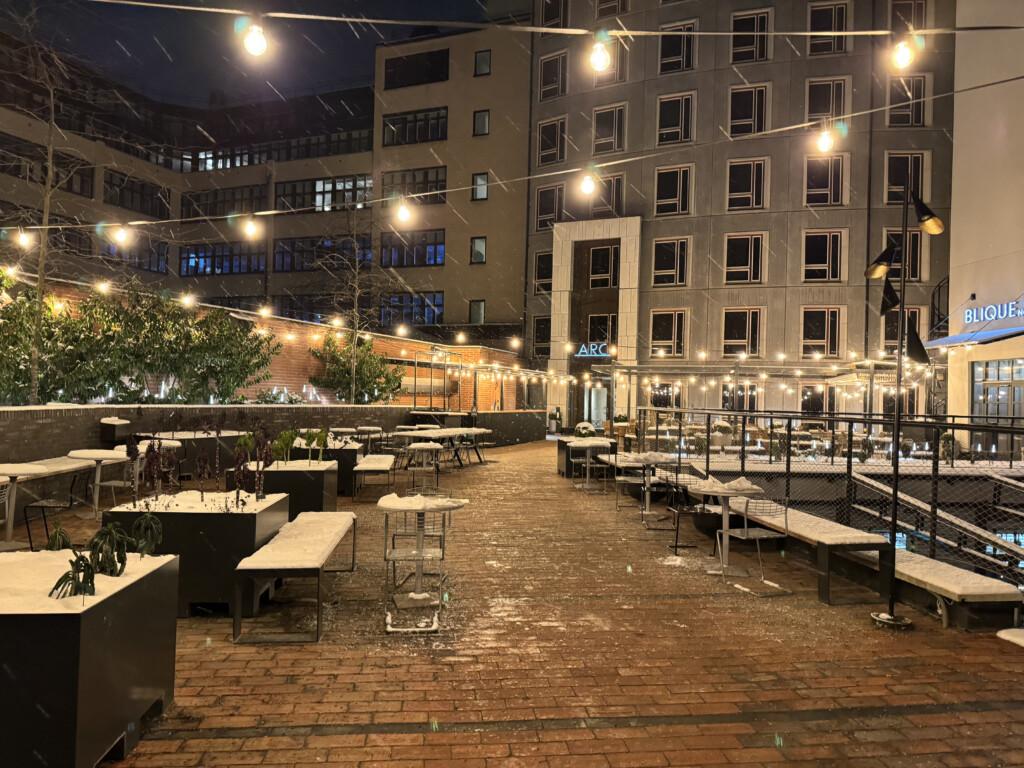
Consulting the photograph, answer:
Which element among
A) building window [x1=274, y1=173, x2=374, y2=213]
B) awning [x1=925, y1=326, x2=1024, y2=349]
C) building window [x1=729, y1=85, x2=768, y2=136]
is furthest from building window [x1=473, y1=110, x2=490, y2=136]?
awning [x1=925, y1=326, x2=1024, y2=349]

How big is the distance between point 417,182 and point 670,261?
13.0 m

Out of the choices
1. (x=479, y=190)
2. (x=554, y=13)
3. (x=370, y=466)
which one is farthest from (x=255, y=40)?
(x=554, y=13)

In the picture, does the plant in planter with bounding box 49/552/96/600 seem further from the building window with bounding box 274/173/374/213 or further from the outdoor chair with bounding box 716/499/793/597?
the building window with bounding box 274/173/374/213

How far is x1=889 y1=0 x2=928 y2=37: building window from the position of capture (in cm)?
2455

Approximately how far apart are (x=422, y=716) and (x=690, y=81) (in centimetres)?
2788

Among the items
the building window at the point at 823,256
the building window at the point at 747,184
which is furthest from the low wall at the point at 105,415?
the building window at the point at 823,256

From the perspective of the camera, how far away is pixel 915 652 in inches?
177

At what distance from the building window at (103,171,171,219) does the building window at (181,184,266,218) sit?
141 centimetres

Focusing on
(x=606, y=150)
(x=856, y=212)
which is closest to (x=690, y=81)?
(x=606, y=150)

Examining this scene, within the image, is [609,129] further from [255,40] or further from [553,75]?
[255,40]

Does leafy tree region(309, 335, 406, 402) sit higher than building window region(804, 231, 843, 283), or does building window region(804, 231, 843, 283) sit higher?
building window region(804, 231, 843, 283)

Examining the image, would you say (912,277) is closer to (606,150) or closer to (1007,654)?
(606,150)

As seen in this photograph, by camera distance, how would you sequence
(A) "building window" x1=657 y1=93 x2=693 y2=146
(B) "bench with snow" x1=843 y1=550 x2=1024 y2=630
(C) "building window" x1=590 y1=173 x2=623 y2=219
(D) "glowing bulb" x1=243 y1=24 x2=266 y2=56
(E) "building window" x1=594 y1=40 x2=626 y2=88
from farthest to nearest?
(C) "building window" x1=590 y1=173 x2=623 y2=219 → (E) "building window" x1=594 y1=40 x2=626 y2=88 → (A) "building window" x1=657 y1=93 x2=693 y2=146 → (D) "glowing bulb" x1=243 y1=24 x2=266 y2=56 → (B) "bench with snow" x1=843 y1=550 x2=1024 y2=630

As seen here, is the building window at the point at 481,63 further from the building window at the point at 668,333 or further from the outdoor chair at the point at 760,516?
the outdoor chair at the point at 760,516
